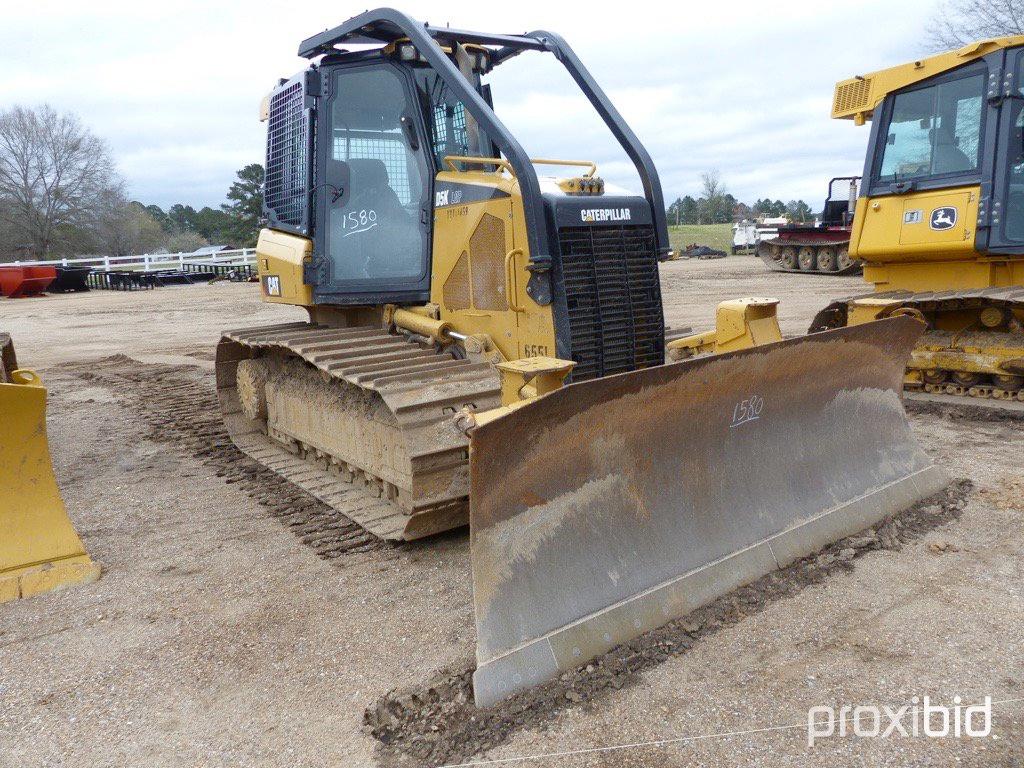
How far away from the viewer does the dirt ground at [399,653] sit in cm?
266

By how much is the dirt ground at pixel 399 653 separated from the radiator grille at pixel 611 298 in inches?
50.7

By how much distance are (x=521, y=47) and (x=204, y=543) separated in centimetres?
359

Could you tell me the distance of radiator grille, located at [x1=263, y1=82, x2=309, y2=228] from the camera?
5654 mm

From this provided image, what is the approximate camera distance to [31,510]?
13.8ft

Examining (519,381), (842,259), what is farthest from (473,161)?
(842,259)

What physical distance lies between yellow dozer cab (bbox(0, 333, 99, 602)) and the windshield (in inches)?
294

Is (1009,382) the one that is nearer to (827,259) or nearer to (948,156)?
(948,156)

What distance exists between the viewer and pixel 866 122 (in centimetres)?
838

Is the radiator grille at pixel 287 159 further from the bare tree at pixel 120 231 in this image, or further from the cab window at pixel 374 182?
the bare tree at pixel 120 231

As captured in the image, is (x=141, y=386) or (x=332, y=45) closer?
(x=332, y=45)

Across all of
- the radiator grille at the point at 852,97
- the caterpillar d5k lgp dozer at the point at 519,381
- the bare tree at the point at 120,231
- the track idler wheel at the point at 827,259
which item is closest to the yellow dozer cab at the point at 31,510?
the caterpillar d5k lgp dozer at the point at 519,381

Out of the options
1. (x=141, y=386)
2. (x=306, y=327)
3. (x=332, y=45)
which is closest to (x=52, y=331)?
(x=141, y=386)

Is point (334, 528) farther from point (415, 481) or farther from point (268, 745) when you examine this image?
point (268, 745)

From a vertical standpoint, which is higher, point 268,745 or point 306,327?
point 306,327
